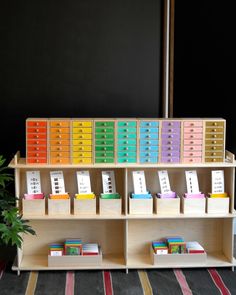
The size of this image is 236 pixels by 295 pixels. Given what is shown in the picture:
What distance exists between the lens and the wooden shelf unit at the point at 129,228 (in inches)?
180

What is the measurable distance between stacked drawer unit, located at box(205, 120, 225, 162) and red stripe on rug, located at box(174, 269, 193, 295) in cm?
91

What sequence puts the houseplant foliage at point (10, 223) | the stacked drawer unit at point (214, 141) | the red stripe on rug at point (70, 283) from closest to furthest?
the houseplant foliage at point (10, 223) → the red stripe on rug at point (70, 283) → the stacked drawer unit at point (214, 141)

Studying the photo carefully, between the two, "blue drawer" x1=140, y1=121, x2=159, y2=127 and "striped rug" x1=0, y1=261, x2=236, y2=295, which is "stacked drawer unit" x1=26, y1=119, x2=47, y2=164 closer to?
"blue drawer" x1=140, y1=121, x2=159, y2=127

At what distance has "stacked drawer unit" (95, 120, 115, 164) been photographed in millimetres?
4484

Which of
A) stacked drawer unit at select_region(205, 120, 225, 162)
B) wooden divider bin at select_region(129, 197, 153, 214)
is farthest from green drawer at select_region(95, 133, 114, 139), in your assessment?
stacked drawer unit at select_region(205, 120, 225, 162)

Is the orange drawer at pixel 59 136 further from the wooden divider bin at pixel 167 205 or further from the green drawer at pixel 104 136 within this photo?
the wooden divider bin at pixel 167 205

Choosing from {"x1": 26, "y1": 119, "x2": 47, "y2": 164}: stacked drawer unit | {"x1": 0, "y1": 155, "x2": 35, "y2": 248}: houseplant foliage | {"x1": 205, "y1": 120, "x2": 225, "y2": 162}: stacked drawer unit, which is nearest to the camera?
{"x1": 0, "y1": 155, "x2": 35, "y2": 248}: houseplant foliage

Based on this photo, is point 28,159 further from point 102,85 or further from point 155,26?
point 155,26

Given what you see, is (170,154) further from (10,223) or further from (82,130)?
(10,223)

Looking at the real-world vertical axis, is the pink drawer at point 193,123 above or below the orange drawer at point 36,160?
above

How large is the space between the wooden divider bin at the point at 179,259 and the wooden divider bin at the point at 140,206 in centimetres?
35

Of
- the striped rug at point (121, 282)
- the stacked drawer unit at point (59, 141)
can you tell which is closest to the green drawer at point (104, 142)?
the stacked drawer unit at point (59, 141)

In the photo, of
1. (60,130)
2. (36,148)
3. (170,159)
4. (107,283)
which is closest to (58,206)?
(36,148)

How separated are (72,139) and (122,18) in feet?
4.08
